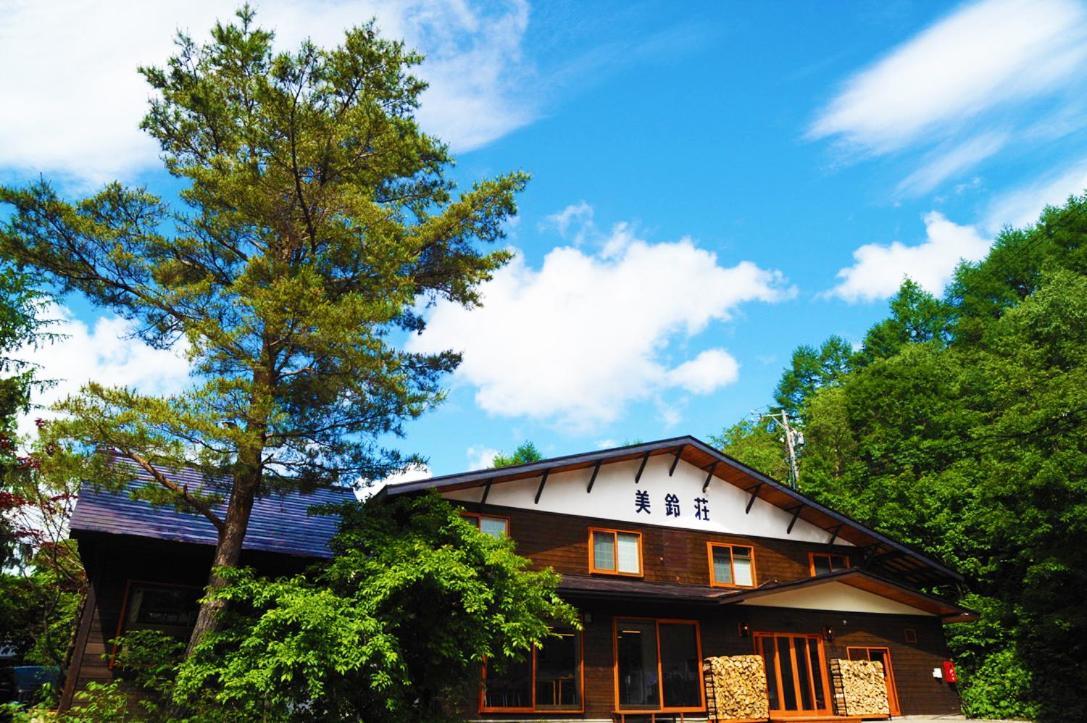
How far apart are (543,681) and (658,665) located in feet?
8.93

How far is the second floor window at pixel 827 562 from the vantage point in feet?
57.3

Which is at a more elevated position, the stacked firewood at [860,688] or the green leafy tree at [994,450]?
the green leafy tree at [994,450]

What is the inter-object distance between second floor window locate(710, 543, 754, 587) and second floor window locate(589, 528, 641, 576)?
2.14 meters

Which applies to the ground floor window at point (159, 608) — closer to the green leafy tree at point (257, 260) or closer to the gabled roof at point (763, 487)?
the green leafy tree at point (257, 260)

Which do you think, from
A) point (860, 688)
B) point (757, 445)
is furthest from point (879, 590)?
point (757, 445)

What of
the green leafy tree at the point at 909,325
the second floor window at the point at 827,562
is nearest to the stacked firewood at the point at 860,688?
the second floor window at the point at 827,562

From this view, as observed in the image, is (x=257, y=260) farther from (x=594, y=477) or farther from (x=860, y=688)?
(x=860, y=688)

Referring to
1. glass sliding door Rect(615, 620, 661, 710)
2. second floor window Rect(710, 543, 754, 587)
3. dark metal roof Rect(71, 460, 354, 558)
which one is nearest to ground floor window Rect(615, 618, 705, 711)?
glass sliding door Rect(615, 620, 661, 710)

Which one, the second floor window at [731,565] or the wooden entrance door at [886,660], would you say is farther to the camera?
the second floor window at [731,565]

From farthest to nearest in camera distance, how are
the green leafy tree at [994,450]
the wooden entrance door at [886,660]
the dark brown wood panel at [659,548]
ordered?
1. the green leafy tree at [994,450]
2. the wooden entrance door at [886,660]
3. the dark brown wood panel at [659,548]

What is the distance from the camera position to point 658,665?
1409 centimetres

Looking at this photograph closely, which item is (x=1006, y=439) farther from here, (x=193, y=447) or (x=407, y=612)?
(x=193, y=447)

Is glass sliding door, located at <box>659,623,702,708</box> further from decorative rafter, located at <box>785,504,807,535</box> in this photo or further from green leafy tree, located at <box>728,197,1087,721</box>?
green leafy tree, located at <box>728,197,1087,721</box>

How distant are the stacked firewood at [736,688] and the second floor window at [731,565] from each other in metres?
1.98
